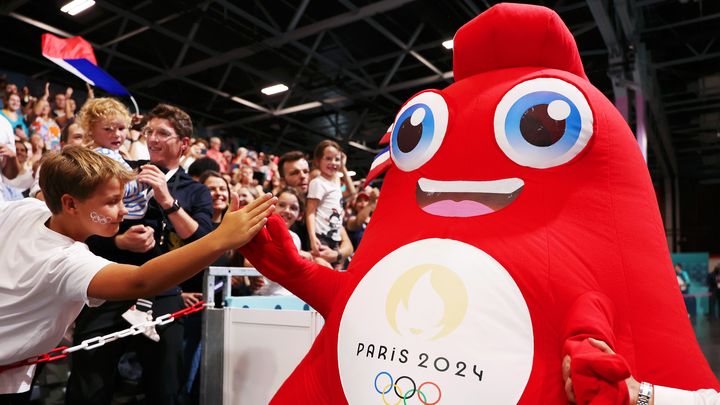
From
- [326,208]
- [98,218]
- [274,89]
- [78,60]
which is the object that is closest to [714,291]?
[274,89]

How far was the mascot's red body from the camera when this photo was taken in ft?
3.63

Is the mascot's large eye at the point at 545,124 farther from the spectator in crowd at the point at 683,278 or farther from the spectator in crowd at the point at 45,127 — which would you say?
the spectator in crowd at the point at 683,278

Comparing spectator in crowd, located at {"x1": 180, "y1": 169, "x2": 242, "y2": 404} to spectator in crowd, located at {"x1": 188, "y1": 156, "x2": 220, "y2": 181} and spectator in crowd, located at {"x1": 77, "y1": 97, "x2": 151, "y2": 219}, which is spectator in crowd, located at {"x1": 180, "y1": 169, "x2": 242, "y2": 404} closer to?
spectator in crowd, located at {"x1": 188, "y1": 156, "x2": 220, "y2": 181}

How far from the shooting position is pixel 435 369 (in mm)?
1119

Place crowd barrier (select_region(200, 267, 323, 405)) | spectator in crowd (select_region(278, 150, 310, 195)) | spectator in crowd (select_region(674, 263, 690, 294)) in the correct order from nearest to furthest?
crowd barrier (select_region(200, 267, 323, 405)) < spectator in crowd (select_region(278, 150, 310, 195)) < spectator in crowd (select_region(674, 263, 690, 294))

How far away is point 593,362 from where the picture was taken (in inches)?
36.6

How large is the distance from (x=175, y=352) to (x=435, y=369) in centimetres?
121

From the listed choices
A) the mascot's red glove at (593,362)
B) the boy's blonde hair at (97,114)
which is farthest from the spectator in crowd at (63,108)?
the mascot's red glove at (593,362)

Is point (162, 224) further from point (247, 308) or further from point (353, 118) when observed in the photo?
point (353, 118)

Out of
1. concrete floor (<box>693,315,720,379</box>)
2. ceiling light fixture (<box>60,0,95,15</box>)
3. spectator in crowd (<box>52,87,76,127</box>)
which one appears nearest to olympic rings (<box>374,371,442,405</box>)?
concrete floor (<box>693,315,720,379</box>)

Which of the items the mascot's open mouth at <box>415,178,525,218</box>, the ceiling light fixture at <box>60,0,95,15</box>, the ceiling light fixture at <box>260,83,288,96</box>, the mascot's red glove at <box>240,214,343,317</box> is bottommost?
the mascot's red glove at <box>240,214,343,317</box>

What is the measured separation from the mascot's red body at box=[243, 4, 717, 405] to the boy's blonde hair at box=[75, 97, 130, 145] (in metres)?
1.09

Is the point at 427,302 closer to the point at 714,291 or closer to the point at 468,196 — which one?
the point at 468,196

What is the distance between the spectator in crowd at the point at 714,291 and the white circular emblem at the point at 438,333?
1148cm
